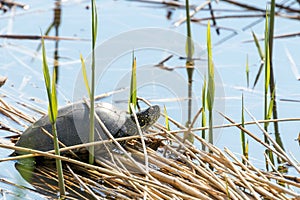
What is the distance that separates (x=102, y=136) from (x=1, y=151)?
1.52 feet

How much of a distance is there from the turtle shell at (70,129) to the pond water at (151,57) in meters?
0.15

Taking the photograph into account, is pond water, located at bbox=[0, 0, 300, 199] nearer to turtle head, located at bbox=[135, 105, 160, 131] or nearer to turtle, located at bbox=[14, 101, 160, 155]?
turtle, located at bbox=[14, 101, 160, 155]

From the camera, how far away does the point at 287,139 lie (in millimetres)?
3123

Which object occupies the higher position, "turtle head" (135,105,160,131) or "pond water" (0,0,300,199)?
"pond water" (0,0,300,199)

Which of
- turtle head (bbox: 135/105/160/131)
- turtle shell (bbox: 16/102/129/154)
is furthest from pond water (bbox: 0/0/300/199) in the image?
turtle head (bbox: 135/105/160/131)

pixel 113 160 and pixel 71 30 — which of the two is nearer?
pixel 113 160

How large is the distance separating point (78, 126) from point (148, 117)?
29cm

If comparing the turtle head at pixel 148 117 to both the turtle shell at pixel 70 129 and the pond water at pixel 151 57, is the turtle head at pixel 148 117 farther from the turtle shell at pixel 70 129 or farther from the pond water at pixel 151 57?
the pond water at pixel 151 57

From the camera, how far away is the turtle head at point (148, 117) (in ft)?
9.21

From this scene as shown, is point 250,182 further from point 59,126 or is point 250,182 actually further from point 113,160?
point 59,126

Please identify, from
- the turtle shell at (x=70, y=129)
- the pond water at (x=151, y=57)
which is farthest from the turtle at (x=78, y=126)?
the pond water at (x=151, y=57)

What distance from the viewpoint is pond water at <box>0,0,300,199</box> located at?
3.41m

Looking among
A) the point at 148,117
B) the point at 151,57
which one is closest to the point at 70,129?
the point at 148,117

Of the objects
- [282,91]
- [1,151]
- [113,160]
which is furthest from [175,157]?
[282,91]
